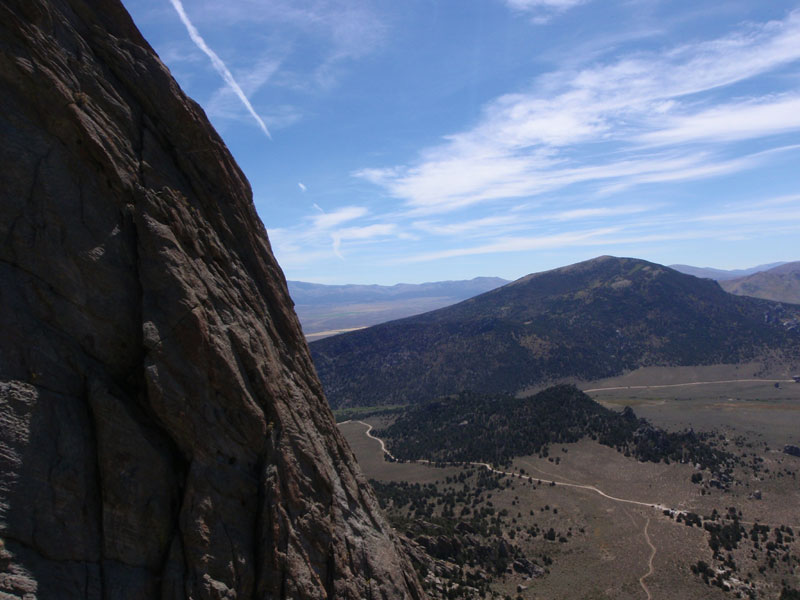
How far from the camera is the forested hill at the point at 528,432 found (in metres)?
68.9

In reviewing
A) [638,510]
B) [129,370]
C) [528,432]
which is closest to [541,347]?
[528,432]

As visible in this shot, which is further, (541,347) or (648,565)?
(541,347)

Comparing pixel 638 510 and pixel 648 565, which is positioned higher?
pixel 648 565

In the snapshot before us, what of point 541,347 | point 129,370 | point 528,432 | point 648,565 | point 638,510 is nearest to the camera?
point 129,370

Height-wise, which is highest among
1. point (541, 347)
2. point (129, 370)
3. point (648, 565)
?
point (129, 370)

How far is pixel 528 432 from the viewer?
79.1 m

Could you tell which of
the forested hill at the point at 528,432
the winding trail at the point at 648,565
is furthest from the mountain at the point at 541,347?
the winding trail at the point at 648,565

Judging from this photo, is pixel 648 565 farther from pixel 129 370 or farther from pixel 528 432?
pixel 129 370

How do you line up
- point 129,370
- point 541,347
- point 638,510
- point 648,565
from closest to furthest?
point 129,370 → point 648,565 → point 638,510 → point 541,347

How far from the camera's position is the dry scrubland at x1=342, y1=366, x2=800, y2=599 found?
117ft

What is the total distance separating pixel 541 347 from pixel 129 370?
156m

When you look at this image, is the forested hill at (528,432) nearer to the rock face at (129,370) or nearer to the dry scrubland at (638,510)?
the dry scrubland at (638,510)

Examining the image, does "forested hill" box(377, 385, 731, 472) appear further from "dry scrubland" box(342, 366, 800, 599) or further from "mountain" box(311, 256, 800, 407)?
"mountain" box(311, 256, 800, 407)

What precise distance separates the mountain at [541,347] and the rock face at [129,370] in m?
124
